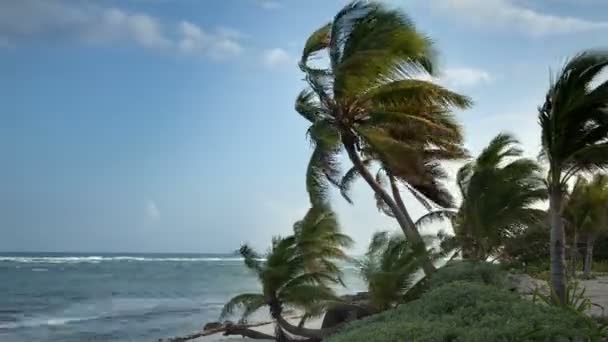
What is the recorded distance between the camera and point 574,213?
87.0 ft

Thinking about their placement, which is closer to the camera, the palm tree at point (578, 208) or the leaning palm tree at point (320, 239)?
the leaning palm tree at point (320, 239)

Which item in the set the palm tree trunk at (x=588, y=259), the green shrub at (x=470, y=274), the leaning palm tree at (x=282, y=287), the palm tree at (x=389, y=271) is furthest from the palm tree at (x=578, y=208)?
the leaning palm tree at (x=282, y=287)

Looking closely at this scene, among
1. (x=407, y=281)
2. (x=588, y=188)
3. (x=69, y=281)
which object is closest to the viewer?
(x=407, y=281)

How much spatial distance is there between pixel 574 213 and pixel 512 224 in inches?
464

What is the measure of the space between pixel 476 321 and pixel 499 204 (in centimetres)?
898

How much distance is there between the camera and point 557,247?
1045 centimetres

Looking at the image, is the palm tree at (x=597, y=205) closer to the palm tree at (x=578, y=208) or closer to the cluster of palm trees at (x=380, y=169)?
the palm tree at (x=578, y=208)

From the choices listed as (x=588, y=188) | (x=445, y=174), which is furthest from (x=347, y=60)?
(x=588, y=188)

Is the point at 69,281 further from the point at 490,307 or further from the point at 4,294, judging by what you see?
the point at 490,307

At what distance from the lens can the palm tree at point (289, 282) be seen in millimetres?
14125

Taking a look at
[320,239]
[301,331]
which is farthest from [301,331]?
[320,239]

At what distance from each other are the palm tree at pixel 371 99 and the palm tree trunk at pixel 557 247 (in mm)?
3901

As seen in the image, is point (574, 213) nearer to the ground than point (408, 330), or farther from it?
farther from it

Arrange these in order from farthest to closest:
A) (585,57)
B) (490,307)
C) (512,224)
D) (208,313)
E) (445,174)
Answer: (208,313) → (445,174) → (512,224) → (585,57) → (490,307)
